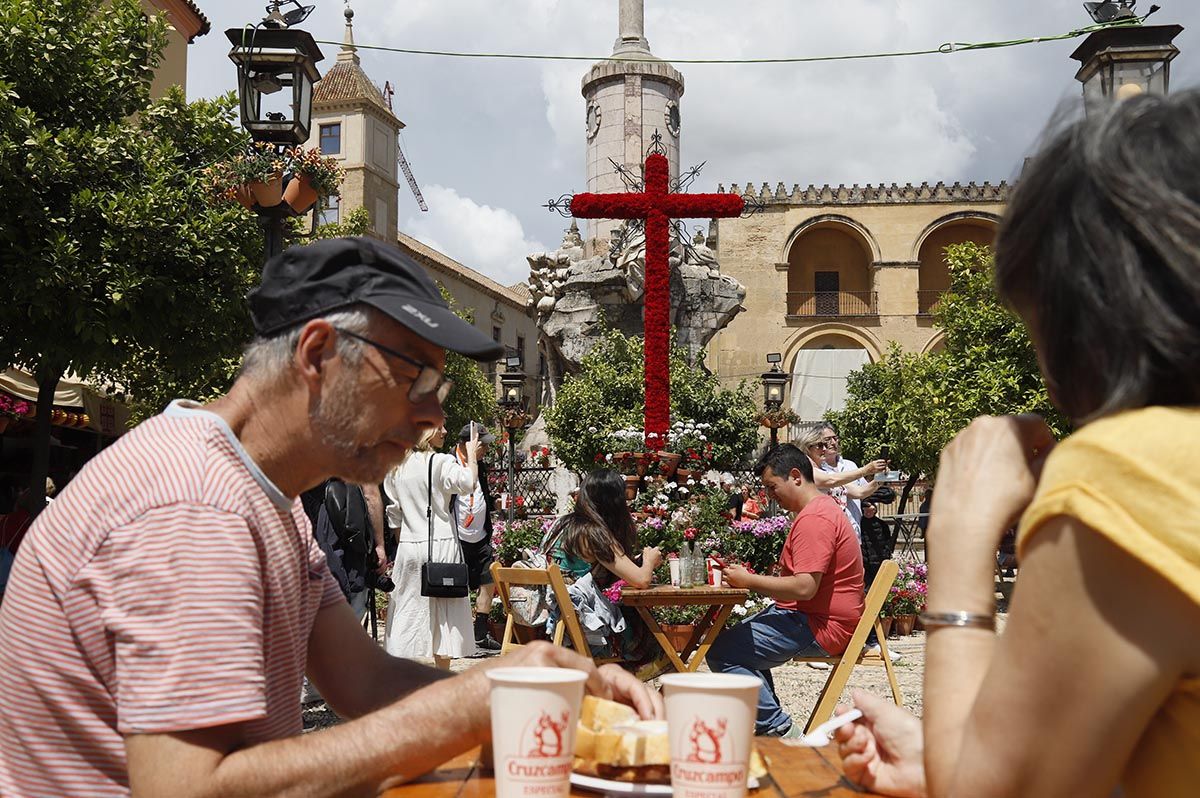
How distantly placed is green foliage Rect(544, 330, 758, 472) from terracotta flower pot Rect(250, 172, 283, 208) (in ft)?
54.8

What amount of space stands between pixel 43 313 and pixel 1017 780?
31.7 ft

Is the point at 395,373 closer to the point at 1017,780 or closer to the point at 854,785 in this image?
the point at 854,785

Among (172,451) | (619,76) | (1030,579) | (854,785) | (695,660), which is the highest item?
(619,76)

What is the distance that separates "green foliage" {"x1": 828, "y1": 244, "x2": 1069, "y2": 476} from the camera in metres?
17.5

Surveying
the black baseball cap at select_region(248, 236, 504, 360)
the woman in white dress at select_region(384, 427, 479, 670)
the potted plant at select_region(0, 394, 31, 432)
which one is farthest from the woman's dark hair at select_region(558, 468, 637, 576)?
the potted plant at select_region(0, 394, 31, 432)

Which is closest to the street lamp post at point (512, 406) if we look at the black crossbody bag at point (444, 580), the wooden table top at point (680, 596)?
the black crossbody bag at point (444, 580)

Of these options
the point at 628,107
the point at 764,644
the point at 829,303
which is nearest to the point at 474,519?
the point at 764,644

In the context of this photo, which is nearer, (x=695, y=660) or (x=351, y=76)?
(x=695, y=660)

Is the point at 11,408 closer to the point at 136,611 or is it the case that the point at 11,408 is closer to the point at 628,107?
the point at 136,611

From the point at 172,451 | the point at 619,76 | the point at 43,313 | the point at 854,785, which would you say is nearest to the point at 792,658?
the point at 854,785

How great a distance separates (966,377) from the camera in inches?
738

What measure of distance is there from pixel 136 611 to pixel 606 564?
15.2ft

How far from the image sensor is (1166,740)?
0.93 m

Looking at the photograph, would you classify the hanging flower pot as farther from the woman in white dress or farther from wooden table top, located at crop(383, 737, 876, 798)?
wooden table top, located at crop(383, 737, 876, 798)
